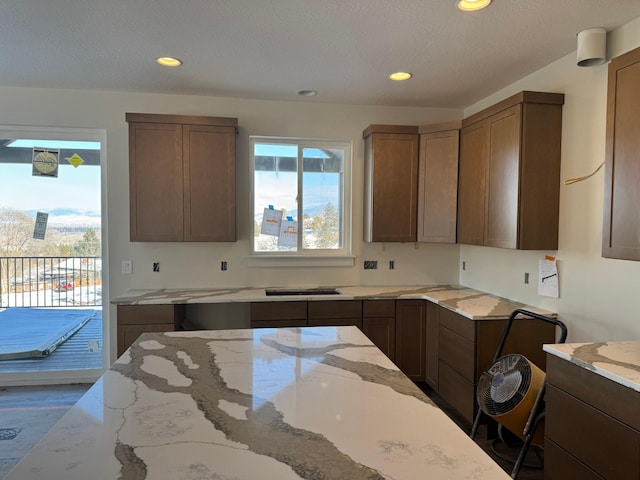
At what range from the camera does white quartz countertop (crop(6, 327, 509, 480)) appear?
0.91 metres

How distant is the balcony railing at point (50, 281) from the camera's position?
361 cm

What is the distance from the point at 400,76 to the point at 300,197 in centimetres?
142

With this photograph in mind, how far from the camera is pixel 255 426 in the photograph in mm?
1100

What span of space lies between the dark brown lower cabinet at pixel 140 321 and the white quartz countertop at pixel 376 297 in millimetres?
49

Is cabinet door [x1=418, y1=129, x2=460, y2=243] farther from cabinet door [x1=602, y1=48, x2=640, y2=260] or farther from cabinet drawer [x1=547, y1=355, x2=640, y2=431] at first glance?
cabinet drawer [x1=547, y1=355, x2=640, y2=431]

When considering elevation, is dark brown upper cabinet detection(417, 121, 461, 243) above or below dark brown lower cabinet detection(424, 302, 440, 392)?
above

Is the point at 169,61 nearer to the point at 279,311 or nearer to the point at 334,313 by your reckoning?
the point at 279,311

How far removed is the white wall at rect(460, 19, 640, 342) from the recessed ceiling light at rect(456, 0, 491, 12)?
0.88 metres

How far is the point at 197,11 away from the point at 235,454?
6.93 feet

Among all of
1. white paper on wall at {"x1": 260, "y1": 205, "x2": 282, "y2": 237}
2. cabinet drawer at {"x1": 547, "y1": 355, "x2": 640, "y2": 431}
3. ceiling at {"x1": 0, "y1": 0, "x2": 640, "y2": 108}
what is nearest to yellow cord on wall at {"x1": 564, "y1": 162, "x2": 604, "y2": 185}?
ceiling at {"x1": 0, "y1": 0, "x2": 640, "y2": 108}

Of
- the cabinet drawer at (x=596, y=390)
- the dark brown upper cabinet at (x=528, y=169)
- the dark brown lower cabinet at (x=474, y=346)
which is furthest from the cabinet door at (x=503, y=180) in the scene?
the cabinet drawer at (x=596, y=390)

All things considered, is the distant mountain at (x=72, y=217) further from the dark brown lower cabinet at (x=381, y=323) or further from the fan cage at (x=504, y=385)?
the fan cage at (x=504, y=385)

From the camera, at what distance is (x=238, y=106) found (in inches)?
147

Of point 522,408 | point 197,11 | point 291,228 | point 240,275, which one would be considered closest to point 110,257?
point 240,275
